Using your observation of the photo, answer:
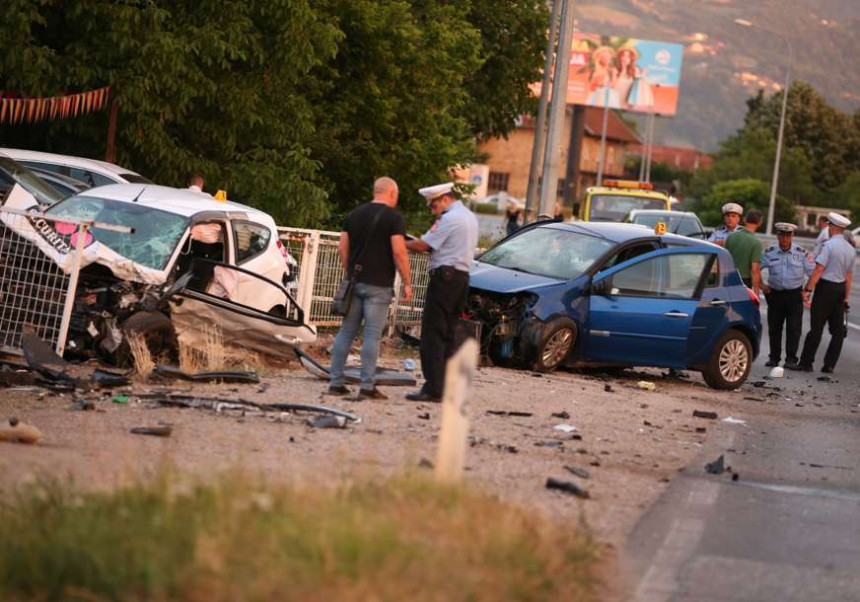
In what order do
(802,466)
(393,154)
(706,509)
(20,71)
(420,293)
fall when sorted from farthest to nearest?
(393,154), (20,71), (420,293), (802,466), (706,509)

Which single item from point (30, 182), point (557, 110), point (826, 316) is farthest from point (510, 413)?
point (557, 110)

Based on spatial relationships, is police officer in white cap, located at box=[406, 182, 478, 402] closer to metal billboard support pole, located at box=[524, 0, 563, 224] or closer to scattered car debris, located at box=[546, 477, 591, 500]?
scattered car debris, located at box=[546, 477, 591, 500]

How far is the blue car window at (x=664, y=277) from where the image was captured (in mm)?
16484

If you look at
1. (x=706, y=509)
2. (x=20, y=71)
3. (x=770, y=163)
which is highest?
A: (x=770, y=163)

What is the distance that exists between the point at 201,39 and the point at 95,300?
10.2 m

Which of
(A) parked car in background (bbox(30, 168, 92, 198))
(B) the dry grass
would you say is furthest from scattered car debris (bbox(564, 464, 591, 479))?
(A) parked car in background (bbox(30, 168, 92, 198))

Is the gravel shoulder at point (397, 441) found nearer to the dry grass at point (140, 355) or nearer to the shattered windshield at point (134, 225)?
the dry grass at point (140, 355)

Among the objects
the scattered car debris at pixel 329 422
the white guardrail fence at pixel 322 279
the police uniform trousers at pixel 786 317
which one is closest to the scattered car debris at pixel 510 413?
the scattered car debris at pixel 329 422

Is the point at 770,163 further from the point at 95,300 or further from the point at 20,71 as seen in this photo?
the point at 95,300

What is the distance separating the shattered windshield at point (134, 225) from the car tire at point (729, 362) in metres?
6.00

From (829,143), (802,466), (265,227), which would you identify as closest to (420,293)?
(265,227)

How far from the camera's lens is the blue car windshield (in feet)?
54.5

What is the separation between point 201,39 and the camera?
22.6 metres

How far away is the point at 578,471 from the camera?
9891mm
